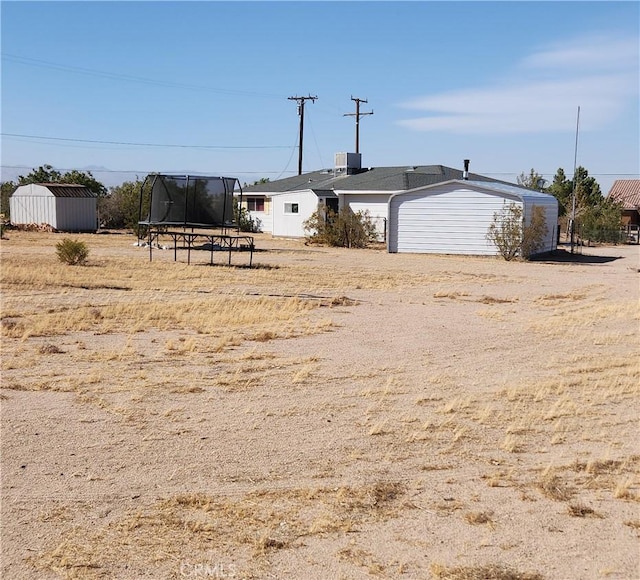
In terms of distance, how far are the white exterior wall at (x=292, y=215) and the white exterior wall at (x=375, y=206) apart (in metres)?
2.12

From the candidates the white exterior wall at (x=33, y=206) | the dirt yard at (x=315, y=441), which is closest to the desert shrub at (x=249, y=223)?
the white exterior wall at (x=33, y=206)

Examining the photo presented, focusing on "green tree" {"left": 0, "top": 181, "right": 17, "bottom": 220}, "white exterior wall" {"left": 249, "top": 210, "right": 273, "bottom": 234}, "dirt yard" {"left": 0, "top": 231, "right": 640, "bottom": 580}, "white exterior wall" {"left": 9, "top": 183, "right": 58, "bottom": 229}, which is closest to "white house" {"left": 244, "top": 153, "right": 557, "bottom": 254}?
"white exterior wall" {"left": 249, "top": 210, "right": 273, "bottom": 234}

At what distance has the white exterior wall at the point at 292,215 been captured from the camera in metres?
40.9

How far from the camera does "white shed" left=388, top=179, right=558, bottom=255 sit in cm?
3095

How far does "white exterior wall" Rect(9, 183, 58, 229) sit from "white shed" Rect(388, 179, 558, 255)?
18077mm

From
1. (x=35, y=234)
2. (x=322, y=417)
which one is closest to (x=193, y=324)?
(x=322, y=417)

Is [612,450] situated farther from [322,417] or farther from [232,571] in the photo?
[232,571]

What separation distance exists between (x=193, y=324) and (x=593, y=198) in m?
45.6

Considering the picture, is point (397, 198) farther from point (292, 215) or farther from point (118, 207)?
point (118, 207)

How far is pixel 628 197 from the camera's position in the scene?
61375 mm

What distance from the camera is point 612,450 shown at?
7395 millimetres

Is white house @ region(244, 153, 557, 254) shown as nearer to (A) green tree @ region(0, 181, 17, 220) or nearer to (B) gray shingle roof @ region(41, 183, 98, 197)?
(B) gray shingle roof @ region(41, 183, 98, 197)

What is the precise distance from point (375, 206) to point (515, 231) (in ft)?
32.4

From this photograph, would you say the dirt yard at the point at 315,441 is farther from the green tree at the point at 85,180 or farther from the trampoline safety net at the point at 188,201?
the green tree at the point at 85,180
